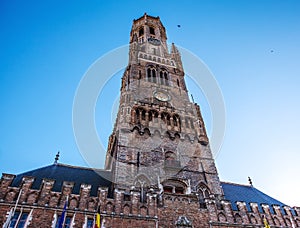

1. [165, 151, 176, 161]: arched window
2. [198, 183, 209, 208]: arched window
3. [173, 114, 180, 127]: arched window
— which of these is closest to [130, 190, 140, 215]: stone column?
[198, 183, 209, 208]: arched window

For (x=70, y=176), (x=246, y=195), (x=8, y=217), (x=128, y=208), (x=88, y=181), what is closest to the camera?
(x=8, y=217)

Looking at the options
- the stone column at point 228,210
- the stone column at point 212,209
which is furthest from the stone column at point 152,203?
the stone column at point 228,210

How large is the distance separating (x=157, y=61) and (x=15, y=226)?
96.2 feet

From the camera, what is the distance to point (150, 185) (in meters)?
20.7

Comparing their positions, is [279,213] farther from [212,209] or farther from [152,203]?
[152,203]

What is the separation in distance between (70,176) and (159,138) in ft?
30.4

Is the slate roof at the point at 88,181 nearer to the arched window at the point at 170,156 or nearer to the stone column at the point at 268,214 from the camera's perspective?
the stone column at the point at 268,214

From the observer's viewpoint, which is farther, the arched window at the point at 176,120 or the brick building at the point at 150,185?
the arched window at the point at 176,120

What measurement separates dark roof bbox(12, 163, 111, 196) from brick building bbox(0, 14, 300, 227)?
0.27 feet

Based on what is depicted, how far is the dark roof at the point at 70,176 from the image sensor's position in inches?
776

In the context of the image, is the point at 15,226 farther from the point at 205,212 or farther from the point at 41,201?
the point at 205,212

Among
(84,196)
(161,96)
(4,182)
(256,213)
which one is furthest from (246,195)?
(4,182)

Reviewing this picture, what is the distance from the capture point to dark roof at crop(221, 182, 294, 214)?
24891mm

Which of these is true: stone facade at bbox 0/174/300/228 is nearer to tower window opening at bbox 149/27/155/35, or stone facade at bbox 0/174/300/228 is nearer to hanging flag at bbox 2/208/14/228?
hanging flag at bbox 2/208/14/228
